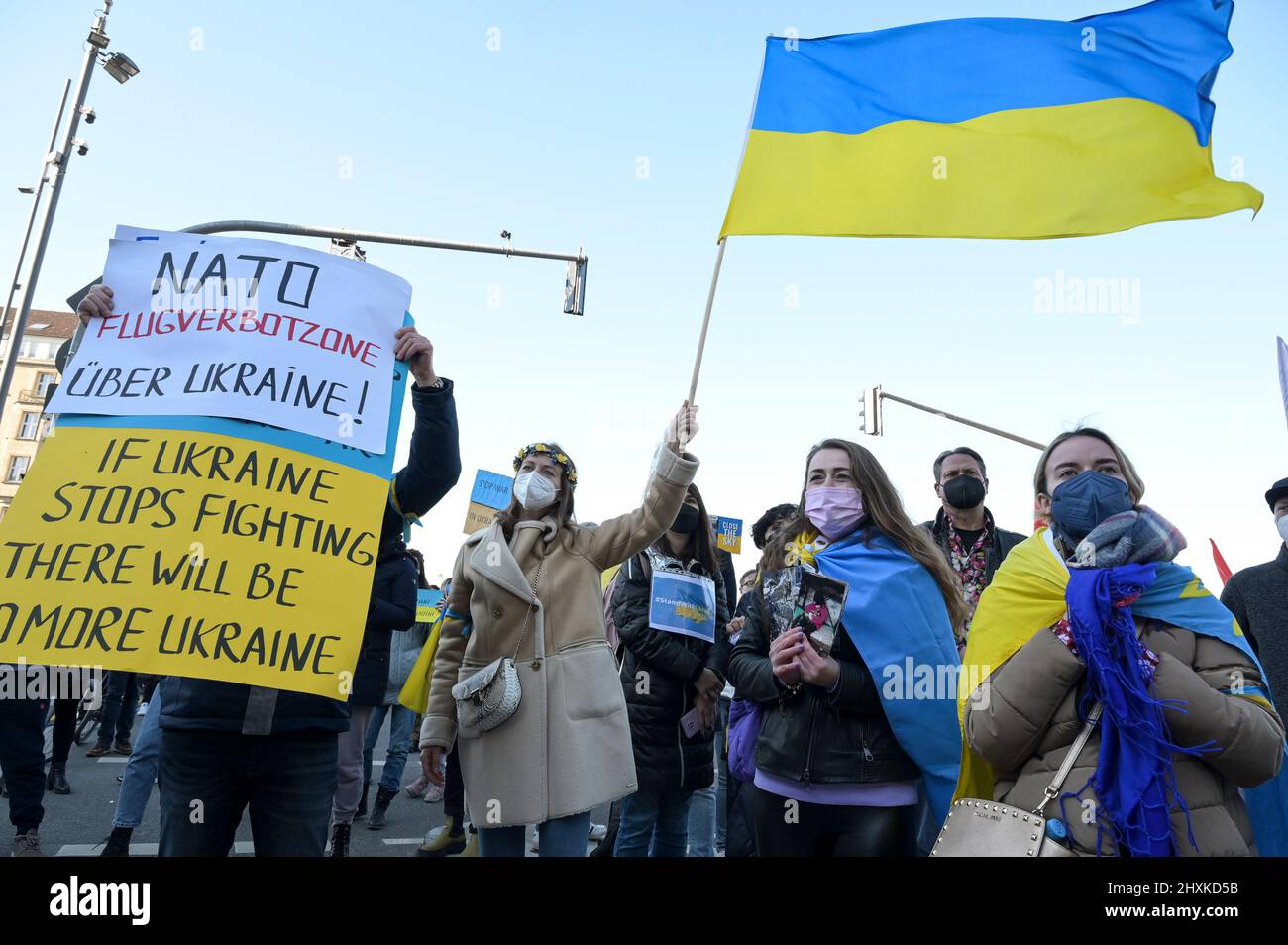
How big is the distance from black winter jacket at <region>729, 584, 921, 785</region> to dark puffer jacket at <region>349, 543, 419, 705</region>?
2.96m

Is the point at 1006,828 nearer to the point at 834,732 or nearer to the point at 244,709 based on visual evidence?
the point at 834,732

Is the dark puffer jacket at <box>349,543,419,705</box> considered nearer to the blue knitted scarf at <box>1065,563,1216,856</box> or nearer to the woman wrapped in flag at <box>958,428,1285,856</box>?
the woman wrapped in flag at <box>958,428,1285,856</box>

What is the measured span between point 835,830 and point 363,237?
9492mm

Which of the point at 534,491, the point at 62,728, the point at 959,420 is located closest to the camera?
the point at 534,491

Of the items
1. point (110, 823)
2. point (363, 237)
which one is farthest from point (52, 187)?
point (110, 823)

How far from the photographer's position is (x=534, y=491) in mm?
3553

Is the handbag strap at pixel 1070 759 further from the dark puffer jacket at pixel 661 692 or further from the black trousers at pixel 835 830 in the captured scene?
the dark puffer jacket at pixel 661 692

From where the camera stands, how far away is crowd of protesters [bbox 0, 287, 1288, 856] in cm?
206

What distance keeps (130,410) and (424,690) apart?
6.08 feet

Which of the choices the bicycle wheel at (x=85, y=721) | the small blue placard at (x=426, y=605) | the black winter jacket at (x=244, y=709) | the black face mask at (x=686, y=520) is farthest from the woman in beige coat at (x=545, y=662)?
the bicycle wheel at (x=85, y=721)

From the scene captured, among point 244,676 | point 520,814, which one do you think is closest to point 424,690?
point 520,814

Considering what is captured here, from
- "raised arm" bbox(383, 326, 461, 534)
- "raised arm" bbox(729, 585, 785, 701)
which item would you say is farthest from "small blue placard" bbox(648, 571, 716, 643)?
"raised arm" bbox(383, 326, 461, 534)

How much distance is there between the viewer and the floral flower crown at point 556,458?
3.71m
